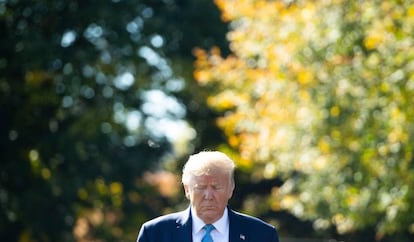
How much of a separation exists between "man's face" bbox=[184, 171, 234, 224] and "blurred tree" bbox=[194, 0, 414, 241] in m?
7.98

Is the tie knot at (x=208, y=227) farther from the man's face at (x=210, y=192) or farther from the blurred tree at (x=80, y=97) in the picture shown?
the blurred tree at (x=80, y=97)

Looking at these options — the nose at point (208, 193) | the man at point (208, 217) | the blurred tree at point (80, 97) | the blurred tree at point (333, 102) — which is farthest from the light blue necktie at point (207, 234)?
the blurred tree at point (80, 97)

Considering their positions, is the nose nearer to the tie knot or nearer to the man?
the man

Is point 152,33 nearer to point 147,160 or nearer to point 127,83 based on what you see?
point 127,83

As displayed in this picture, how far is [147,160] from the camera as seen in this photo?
2867cm

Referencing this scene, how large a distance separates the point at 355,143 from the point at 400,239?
382 cm

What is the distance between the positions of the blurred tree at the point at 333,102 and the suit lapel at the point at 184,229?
794cm

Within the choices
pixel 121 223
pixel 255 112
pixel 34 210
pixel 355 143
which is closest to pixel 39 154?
pixel 34 210

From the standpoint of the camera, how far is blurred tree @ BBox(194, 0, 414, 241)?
14625 millimetres

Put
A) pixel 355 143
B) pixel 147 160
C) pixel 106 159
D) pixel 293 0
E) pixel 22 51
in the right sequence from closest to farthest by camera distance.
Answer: pixel 355 143
pixel 293 0
pixel 22 51
pixel 106 159
pixel 147 160

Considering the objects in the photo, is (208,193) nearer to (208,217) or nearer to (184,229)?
(208,217)

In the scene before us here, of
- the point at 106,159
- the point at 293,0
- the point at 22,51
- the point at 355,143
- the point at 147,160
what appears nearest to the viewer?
the point at 355,143

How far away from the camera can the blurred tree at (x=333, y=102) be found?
48.0 feet

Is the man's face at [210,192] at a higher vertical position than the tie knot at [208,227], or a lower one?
higher
